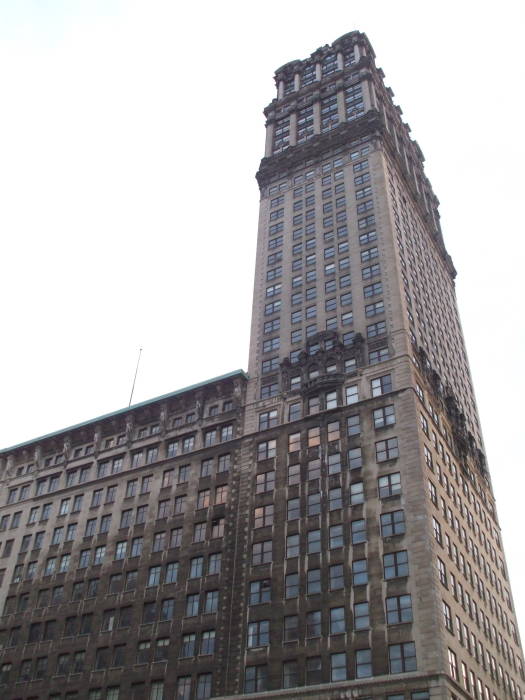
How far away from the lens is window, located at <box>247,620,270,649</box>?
208ft

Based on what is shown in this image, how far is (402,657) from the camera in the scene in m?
56.9

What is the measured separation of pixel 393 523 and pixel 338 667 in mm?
12667

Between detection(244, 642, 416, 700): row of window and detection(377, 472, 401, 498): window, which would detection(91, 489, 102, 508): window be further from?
detection(377, 472, 401, 498): window

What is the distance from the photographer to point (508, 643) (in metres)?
79.8

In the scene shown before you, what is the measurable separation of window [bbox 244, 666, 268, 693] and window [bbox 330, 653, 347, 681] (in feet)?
19.2

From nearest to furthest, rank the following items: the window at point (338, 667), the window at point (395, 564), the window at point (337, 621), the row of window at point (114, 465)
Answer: the window at point (338, 667) → the window at point (337, 621) → the window at point (395, 564) → the row of window at point (114, 465)

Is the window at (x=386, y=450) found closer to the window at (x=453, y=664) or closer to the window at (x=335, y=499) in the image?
the window at (x=335, y=499)

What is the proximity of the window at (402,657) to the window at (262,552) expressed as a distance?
14924mm

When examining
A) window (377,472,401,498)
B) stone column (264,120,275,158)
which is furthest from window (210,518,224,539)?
stone column (264,120,275,158)

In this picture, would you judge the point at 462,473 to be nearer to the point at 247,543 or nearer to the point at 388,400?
the point at 388,400

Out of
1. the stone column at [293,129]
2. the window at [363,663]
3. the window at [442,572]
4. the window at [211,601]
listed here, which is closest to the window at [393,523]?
the window at [442,572]

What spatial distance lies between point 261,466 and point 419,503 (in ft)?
59.3

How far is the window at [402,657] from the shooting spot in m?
56.3

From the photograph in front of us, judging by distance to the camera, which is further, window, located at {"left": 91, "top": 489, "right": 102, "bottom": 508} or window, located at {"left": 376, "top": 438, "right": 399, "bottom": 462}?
window, located at {"left": 91, "top": 489, "right": 102, "bottom": 508}
